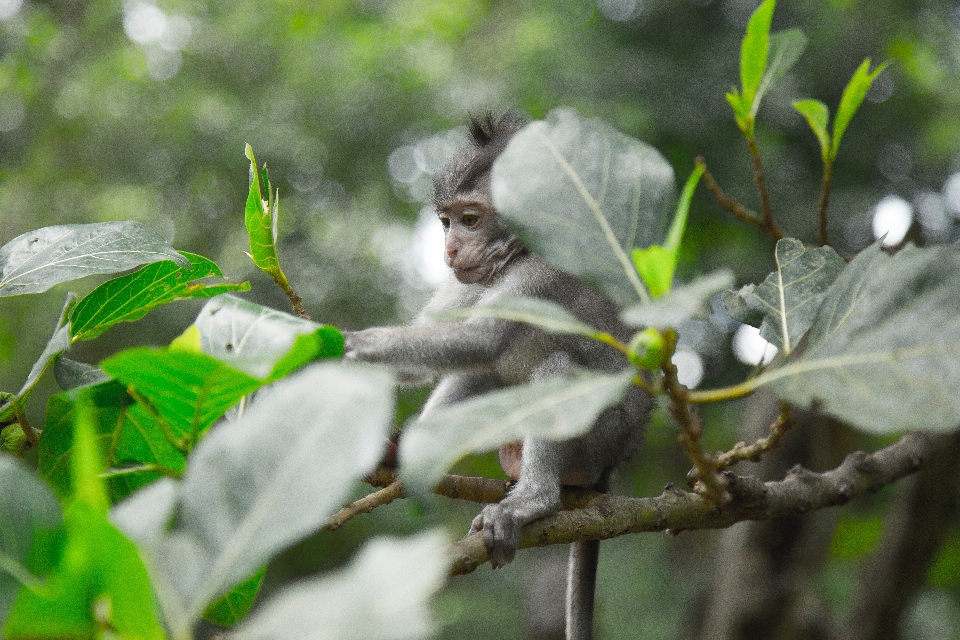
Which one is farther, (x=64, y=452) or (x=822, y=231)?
(x=822, y=231)

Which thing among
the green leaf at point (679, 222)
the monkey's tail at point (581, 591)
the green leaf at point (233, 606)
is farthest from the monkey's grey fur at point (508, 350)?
the green leaf at point (679, 222)

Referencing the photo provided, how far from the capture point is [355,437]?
2.07 ft

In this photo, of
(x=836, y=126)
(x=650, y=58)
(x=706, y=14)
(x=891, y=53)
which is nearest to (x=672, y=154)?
(x=650, y=58)

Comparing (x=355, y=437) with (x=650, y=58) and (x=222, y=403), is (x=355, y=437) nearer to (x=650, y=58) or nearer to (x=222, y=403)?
(x=222, y=403)

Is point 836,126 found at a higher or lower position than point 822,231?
higher

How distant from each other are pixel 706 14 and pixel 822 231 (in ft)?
16.7

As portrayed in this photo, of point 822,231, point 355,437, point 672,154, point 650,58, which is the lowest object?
point 672,154

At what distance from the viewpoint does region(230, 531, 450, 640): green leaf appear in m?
0.54

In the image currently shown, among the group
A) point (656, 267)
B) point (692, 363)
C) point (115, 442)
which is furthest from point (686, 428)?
point (692, 363)

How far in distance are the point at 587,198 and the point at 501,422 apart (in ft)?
1.12

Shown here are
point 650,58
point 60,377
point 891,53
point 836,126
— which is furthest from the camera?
point 891,53

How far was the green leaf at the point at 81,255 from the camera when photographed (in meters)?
1.25

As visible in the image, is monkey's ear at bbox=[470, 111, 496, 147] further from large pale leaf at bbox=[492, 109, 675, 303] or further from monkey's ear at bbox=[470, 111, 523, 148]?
large pale leaf at bbox=[492, 109, 675, 303]

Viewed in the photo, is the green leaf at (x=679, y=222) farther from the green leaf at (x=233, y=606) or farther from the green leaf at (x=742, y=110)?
the green leaf at (x=233, y=606)
